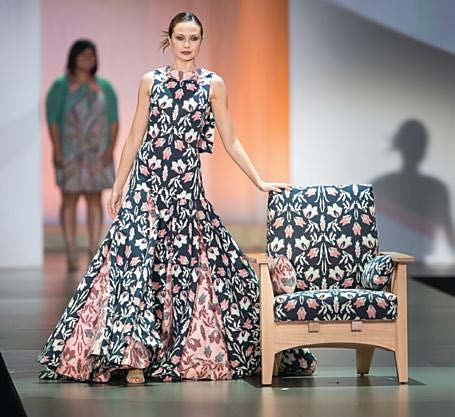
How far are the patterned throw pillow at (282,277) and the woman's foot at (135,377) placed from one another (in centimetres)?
65

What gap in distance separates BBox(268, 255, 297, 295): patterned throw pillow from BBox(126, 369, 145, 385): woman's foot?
0.65 m

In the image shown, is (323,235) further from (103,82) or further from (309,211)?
(103,82)

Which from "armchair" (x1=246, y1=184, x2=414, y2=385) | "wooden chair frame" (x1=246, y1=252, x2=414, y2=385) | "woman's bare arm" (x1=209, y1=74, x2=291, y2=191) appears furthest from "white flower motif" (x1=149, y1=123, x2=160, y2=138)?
"wooden chair frame" (x1=246, y1=252, x2=414, y2=385)

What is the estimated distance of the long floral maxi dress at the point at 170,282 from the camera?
534 centimetres

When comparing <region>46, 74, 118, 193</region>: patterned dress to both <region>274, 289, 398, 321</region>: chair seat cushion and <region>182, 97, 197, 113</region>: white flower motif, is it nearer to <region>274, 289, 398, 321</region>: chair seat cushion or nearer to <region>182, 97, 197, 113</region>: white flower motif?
<region>182, 97, 197, 113</region>: white flower motif

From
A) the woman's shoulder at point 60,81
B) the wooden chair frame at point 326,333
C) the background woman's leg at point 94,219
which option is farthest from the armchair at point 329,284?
the woman's shoulder at point 60,81

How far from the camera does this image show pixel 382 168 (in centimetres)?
1148

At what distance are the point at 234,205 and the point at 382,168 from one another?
1.50 metres

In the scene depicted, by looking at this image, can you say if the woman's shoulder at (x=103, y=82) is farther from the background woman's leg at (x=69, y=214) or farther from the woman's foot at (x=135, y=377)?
the woman's foot at (x=135, y=377)

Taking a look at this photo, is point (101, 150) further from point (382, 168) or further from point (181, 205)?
point (181, 205)

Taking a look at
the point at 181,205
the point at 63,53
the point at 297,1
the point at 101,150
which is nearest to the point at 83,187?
the point at 101,150

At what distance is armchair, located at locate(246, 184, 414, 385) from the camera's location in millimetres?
5172

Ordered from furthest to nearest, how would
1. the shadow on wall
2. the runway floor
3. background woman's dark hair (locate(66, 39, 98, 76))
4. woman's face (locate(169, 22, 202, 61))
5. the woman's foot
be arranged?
background woman's dark hair (locate(66, 39, 98, 76)), the shadow on wall, woman's face (locate(169, 22, 202, 61)), the woman's foot, the runway floor

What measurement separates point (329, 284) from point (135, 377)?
96 cm
